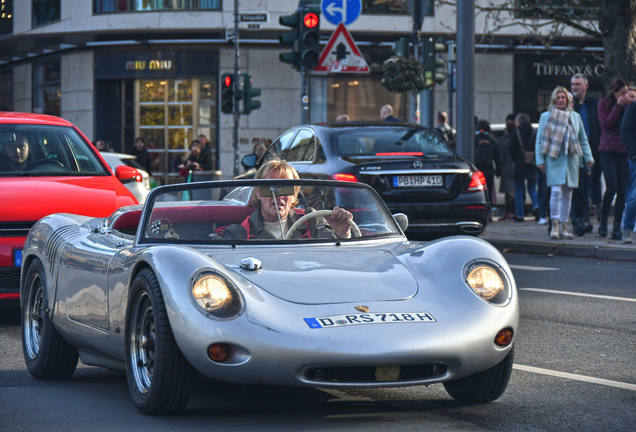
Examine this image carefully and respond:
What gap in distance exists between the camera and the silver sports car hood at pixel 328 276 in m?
4.27

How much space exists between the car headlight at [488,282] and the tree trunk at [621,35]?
11227 mm

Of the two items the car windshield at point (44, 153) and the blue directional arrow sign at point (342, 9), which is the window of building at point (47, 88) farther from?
the car windshield at point (44, 153)

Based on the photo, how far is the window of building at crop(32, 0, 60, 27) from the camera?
30953 millimetres

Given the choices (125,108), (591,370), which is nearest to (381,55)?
(125,108)

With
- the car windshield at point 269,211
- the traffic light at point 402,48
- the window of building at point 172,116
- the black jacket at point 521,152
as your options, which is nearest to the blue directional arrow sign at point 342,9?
the traffic light at point 402,48

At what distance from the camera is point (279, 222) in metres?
5.12

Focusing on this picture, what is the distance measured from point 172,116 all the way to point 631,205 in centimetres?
2064

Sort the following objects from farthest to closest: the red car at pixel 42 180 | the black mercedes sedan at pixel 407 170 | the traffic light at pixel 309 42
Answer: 1. the traffic light at pixel 309 42
2. the black mercedes sedan at pixel 407 170
3. the red car at pixel 42 180

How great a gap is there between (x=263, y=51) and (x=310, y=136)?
18.5 m

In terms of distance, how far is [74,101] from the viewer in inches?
1233

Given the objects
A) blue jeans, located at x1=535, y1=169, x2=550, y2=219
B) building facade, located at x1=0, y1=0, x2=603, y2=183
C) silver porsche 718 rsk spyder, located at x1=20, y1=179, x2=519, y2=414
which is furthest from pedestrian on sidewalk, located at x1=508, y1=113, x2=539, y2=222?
building facade, located at x1=0, y1=0, x2=603, y2=183

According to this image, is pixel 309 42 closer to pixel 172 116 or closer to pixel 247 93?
pixel 247 93

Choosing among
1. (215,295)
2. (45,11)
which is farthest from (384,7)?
(215,295)

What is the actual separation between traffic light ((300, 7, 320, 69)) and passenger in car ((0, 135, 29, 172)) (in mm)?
7786
